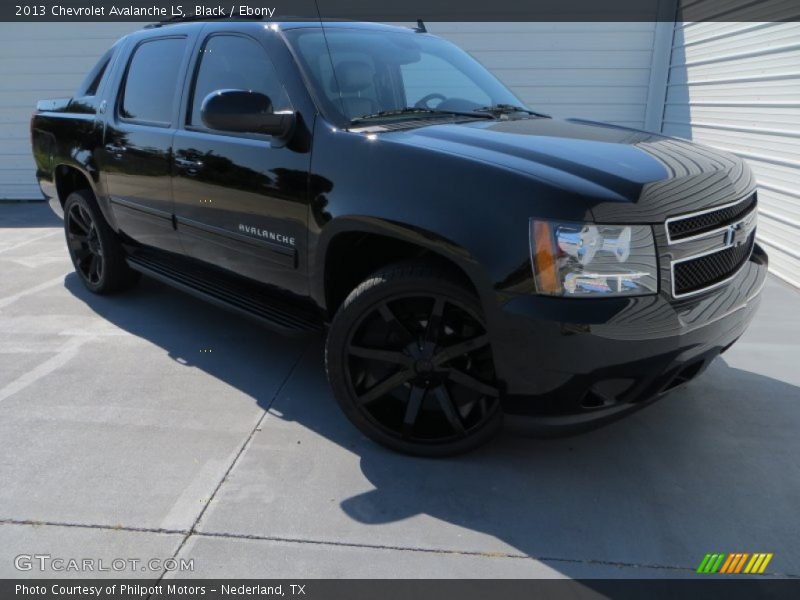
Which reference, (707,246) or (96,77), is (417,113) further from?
(96,77)

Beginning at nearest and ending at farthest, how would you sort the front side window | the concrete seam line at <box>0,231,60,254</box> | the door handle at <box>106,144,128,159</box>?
the front side window, the door handle at <box>106,144,128,159</box>, the concrete seam line at <box>0,231,60,254</box>

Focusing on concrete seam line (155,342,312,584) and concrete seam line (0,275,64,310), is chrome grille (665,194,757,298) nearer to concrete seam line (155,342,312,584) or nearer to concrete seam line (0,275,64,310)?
concrete seam line (155,342,312,584)

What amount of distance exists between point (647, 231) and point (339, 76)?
5.58 feet

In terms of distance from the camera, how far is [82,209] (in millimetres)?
4742

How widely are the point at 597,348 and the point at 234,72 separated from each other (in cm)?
241

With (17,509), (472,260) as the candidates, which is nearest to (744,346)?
(472,260)

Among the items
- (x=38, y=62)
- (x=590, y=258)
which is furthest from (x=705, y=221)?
(x=38, y=62)

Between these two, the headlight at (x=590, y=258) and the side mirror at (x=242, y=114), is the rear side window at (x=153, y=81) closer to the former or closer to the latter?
the side mirror at (x=242, y=114)

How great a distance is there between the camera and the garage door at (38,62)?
349 inches

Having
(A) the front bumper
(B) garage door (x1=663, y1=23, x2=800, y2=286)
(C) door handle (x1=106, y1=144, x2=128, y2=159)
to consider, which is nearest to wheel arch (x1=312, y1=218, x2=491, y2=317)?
(A) the front bumper

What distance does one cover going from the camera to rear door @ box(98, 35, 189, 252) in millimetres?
3689

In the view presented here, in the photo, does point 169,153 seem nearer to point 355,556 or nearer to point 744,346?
point 355,556

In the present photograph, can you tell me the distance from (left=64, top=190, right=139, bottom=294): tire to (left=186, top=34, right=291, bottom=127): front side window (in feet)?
5.12

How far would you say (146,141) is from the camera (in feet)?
12.4
